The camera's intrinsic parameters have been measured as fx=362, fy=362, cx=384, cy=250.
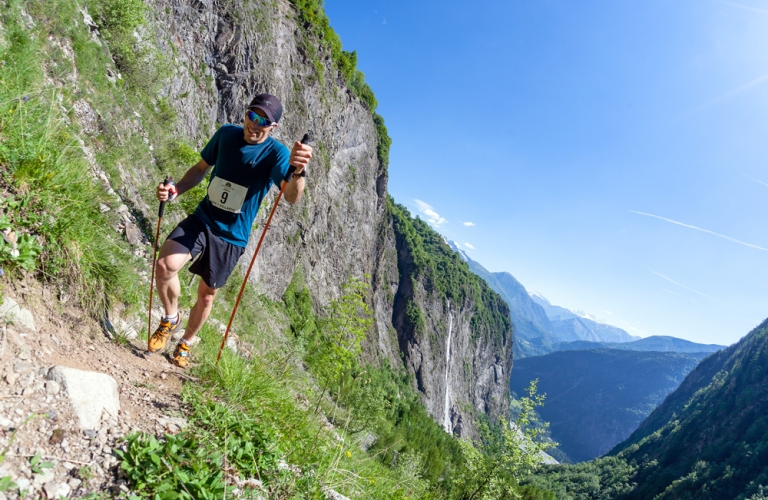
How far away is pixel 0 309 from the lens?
252cm

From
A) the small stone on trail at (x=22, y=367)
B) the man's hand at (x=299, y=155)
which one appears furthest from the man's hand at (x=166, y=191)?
the small stone on trail at (x=22, y=367)

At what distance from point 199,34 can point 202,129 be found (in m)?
6.77

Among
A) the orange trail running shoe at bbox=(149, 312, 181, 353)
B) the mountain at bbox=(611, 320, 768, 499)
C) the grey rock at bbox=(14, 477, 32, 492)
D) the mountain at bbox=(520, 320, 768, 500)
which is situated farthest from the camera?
the mountain at bbox=(520, 320, 768, 500)

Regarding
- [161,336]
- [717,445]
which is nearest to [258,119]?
[161,336]

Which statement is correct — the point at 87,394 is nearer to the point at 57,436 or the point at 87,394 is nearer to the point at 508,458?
the point at 57,436

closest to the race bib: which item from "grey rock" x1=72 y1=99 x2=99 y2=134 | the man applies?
the man

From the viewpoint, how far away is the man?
3678 mm

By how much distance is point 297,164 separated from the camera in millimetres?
3449

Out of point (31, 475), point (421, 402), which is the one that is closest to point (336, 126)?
point (31, 475)

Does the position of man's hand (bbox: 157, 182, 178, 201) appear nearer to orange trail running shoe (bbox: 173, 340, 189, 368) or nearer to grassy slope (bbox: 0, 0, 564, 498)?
grassy slope (bbox: 0, 0, 564, 498)

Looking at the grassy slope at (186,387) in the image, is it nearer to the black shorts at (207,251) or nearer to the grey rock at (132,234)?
the grey rock at (132,234)

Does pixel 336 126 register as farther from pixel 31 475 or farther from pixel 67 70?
pixel 31 475

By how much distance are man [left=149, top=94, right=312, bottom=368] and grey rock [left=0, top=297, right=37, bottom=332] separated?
101cm

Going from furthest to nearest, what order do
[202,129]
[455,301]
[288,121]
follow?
[455,301] → [288,121] → [202,129]
